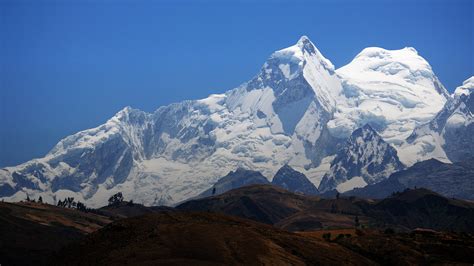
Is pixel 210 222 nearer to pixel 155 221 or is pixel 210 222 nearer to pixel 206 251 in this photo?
pixel 155 221

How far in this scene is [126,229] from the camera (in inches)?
7288

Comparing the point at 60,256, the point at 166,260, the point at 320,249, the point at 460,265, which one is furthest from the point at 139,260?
the point at 460,265

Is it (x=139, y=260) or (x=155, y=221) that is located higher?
(x=155, y=221)

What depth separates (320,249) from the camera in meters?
196

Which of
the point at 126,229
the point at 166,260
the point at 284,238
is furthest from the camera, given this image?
the point at 284,238

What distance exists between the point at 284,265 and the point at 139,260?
1157 inches

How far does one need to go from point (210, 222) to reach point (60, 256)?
115 feet

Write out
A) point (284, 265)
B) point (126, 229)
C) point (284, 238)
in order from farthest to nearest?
1. point (284, 238)
2. point (126, 229)
3. point (284, 265)

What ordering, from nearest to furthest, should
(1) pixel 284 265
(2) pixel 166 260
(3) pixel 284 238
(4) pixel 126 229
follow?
(2) pixel 166 260 < (1) pixel 284 265 < (4) pixel 126 229 < (3) pixel 284 238

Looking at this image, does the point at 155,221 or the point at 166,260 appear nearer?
the point at 166,260

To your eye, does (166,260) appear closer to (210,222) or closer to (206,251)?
(206,251)

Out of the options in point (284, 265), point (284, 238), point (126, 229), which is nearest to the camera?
point (284, 265)

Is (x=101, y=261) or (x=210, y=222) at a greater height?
(x=210, y=222)

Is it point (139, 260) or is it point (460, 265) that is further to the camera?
point (460, 265)
